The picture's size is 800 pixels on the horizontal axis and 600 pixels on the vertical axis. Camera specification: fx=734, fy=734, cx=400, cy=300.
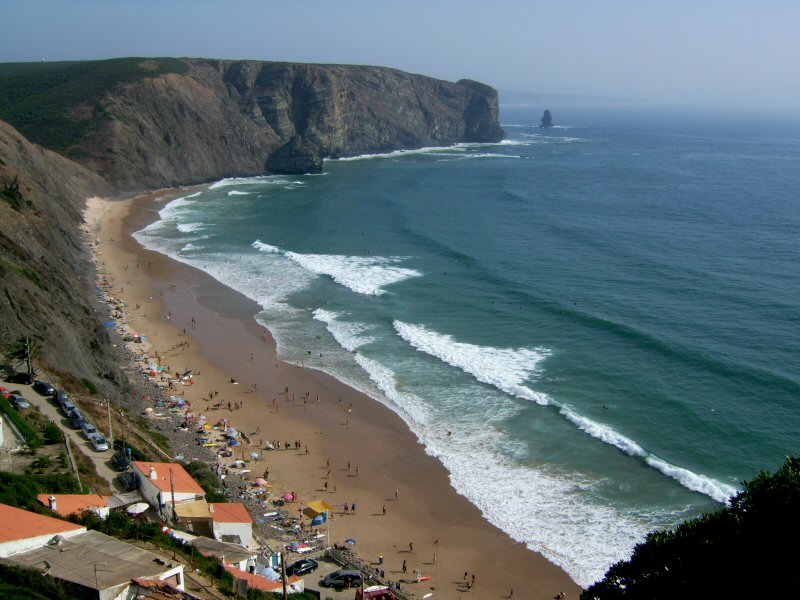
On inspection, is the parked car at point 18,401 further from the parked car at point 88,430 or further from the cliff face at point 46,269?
the cliff face at point 46,269

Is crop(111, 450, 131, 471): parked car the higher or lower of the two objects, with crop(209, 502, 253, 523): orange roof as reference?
higher

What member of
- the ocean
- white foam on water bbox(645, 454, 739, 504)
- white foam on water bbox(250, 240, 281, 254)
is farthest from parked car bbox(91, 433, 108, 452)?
white foam on water bbox(250, 240, 281, 254)

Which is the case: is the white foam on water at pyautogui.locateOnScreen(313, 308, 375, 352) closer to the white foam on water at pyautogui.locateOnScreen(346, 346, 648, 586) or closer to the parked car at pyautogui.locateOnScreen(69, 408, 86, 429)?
the white foam on water at pyautogui.locateOnScreen(346, 346, 648, 586)

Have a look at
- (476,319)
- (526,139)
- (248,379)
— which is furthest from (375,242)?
(526,139)

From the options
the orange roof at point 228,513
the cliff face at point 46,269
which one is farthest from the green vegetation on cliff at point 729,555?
the cliff face at point 46,269

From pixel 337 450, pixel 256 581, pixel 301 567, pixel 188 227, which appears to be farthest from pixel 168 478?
pixel 188 227

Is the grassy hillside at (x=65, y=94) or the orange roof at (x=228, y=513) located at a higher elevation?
the grassy hillside at (x=65, y=94)
